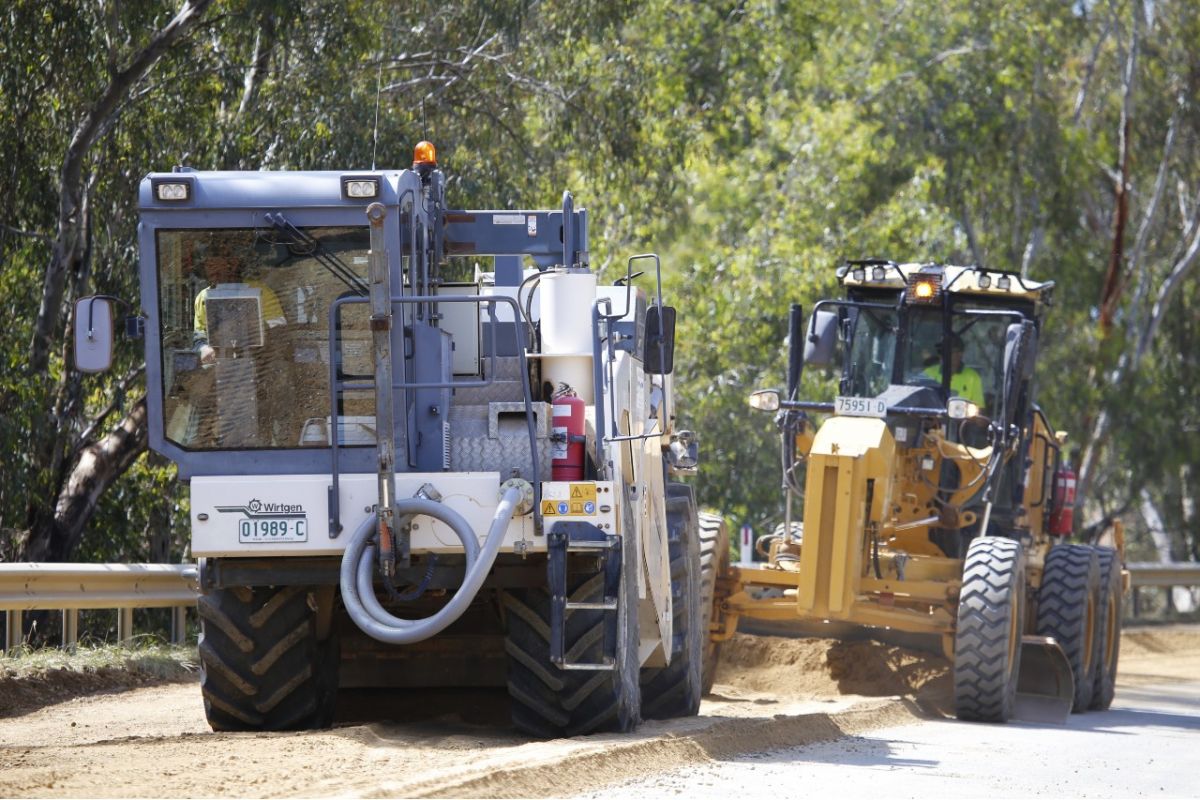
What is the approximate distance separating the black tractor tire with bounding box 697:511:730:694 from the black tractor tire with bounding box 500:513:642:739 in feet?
13.2

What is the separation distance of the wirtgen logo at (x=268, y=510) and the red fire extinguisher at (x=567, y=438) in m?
1.34

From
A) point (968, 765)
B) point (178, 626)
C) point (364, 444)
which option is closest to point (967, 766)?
point (968, 765)

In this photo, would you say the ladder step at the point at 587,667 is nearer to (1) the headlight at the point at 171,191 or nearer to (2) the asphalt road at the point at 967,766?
(2) the asphalt road at the point at 967,766

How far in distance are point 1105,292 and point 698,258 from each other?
11.5 m

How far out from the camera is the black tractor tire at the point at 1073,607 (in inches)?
580

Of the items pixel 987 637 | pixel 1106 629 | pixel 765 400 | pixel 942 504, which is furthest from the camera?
pixel 1106 629

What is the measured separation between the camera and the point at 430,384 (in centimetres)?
938

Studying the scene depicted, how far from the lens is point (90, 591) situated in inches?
547

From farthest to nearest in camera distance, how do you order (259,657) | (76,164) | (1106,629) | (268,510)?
(76,164), (1106,629), (259,657), (268,510)

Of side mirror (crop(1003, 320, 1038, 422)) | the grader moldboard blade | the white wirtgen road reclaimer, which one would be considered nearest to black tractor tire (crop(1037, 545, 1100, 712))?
the grader moldboard blade

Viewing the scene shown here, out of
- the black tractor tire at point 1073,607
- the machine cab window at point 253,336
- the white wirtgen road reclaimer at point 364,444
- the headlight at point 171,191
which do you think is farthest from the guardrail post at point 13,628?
the black tractor tire at point 1073,607

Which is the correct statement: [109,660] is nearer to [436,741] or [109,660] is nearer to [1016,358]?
[436,741]

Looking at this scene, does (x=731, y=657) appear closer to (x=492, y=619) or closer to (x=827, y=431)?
(x=827, y=431)

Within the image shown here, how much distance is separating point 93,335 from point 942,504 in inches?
305
